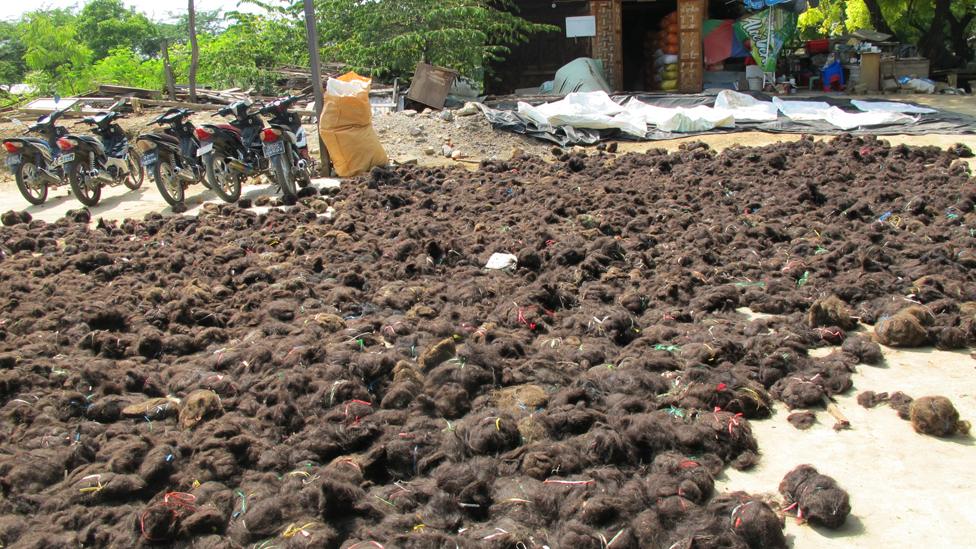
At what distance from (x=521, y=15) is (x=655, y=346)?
15.2 metres

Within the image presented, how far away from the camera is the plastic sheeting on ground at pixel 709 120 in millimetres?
11625

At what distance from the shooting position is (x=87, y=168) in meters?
9.41

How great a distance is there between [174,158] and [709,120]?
781 cm

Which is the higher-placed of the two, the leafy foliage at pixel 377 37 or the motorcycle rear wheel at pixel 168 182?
A: the leafy foliage at pixel 377 37

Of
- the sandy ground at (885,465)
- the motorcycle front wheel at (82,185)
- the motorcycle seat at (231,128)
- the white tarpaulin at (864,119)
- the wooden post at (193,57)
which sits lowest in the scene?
the sandy ground at (885,465)

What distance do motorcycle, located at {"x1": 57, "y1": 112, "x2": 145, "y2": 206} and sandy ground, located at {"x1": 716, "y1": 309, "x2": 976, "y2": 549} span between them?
8.64m

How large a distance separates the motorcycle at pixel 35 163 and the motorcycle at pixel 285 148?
276 centimetres

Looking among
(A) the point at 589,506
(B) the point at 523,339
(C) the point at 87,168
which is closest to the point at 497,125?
(C) the point at 87,168

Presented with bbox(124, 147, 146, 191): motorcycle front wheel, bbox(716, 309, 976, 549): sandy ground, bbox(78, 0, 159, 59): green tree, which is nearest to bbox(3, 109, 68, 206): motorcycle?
bbox(124, 147, 146, 191): motorcycle front wheel

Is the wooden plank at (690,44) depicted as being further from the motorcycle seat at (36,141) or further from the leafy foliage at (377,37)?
the motorcycle seat at (36,141)

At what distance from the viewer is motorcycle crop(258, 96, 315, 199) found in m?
8.73

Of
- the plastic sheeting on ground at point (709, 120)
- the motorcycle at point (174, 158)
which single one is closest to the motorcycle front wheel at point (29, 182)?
the motorcycle at point (174, 158)

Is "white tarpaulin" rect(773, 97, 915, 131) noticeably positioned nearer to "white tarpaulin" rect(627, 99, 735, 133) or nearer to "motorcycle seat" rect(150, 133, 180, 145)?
"white tarpaulin" rect(627, 99, 735, 133)

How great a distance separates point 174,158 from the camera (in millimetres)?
8961
